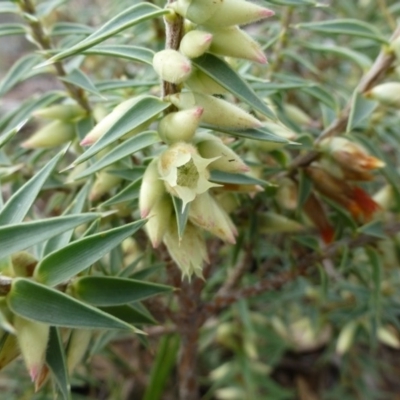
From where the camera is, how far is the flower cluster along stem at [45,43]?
929 millimetres

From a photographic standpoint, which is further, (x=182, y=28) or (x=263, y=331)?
(x=263, y=331)

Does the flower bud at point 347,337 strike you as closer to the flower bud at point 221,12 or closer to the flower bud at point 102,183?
the flower bud at point 102,183

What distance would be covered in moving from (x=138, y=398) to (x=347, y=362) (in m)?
0.66

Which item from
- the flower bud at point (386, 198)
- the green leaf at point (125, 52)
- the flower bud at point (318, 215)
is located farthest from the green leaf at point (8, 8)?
the flower bud at point (386, 198)

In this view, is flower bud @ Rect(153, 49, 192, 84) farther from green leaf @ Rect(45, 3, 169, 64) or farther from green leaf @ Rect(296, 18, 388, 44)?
green leaf @ Rect(296, 18, 388, 44)

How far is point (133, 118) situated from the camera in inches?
25.7

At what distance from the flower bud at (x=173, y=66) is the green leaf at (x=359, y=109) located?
13.9 inches

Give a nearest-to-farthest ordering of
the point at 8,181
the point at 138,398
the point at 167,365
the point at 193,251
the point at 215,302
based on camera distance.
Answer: the point at 193,251 → the point at 8,181 → the point at 215,302 → the point at 167,365 → the point at 138,398

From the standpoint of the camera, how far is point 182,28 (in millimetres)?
663

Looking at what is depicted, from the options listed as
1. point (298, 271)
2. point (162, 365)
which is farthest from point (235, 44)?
point (162, 365)

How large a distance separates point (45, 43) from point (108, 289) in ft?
1.55

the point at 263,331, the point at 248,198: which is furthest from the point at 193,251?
the point at 263,331

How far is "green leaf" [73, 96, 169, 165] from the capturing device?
2.06ft

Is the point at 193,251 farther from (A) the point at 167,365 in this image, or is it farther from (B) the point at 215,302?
(A) the point at 167,365
